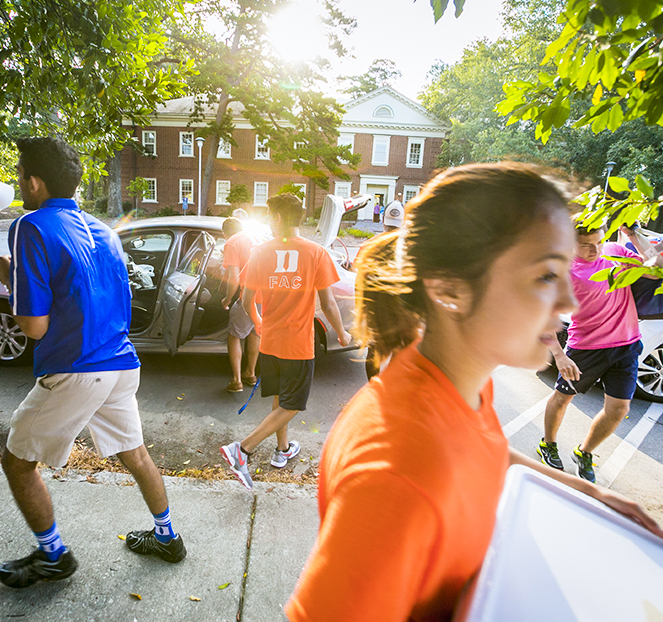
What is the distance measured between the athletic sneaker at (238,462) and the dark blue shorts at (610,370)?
2.60 m

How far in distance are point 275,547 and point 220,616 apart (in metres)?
0.50

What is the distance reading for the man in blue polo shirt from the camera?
6.43 feet

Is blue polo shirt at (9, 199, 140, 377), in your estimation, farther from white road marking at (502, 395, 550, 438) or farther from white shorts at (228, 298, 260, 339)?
white road marking at (502, 395, 550, 438)

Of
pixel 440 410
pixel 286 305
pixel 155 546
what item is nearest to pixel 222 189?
pixel 286 305

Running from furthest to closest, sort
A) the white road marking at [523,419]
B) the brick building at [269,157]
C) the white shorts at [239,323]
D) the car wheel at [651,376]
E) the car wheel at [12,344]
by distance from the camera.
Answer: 1. the brick building at [269,157]
2. the car wheel at [651,376]
3. the car wheel at [12,344]
4. the white shorts at [239,323]
5. the white road marking at [523,419]

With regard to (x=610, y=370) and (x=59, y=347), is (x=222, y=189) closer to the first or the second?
(x=610, y=370)

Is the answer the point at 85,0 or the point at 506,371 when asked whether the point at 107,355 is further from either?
the point at 506,371

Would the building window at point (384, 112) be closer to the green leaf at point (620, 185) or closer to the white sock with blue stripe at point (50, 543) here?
the green leaf at point (620, 185)

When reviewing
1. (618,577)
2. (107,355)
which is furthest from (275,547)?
(618,577)

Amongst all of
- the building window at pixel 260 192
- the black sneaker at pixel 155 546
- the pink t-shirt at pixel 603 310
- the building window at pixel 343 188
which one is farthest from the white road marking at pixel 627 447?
the building window at pixel 343 188

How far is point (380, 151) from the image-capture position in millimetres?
36281

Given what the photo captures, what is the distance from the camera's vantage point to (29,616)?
1943mm

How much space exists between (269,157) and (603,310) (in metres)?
33.2

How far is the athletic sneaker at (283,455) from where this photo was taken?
3.45 metres
